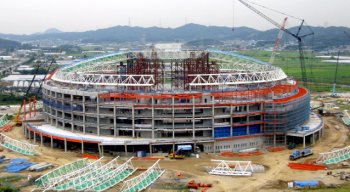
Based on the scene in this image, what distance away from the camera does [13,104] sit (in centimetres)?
11706

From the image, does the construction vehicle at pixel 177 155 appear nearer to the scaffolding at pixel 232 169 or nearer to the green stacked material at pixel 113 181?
the scaffolding at pixel 232 169

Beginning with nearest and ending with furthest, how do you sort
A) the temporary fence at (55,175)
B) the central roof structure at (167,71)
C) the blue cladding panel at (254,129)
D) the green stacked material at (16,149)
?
the temporary fence at (55,175) < the green stacked material at (16,149) < the blue cladding panel at (254,129) < the central roof structure at (167,71)

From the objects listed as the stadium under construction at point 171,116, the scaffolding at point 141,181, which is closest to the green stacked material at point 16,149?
the stadium under construction at point 171,116

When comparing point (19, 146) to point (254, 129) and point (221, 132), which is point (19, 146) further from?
point (254, 129)

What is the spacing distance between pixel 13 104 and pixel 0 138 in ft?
158

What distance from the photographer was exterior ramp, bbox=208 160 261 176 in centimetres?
A: 5428

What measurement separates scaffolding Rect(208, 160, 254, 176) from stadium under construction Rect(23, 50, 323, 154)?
8406mm

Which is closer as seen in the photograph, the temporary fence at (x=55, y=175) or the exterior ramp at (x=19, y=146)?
the temporary fence at (x=55, y=175)

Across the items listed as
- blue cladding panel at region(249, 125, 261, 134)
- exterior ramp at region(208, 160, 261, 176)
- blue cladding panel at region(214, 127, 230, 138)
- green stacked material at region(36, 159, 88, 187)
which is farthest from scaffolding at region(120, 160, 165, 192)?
blue cladding panel at region(249, 125, 261, 134)

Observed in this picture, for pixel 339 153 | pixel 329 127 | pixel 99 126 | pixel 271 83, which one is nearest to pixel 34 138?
pixel 99 126

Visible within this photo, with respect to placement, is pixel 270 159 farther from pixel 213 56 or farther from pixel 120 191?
pixel 213 56

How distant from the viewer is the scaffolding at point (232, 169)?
5428 centimetres

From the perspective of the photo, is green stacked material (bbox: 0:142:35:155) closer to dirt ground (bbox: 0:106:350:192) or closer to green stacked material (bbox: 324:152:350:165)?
dirt ground (bbox: 0:106:350:192)

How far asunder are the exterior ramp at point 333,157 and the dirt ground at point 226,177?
1915 millimetres
